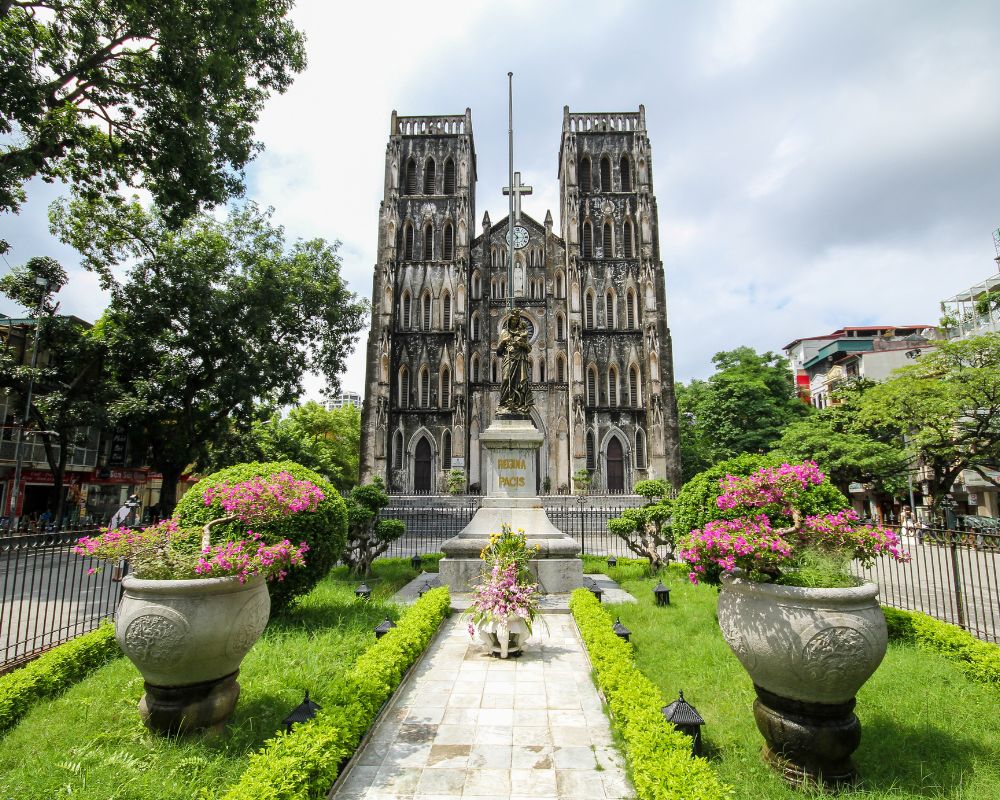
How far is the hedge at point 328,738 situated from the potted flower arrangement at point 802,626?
102 inches

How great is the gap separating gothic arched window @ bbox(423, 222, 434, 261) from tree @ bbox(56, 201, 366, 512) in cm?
1306

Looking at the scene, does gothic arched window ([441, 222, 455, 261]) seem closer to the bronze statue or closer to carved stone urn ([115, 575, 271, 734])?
the bronze statue

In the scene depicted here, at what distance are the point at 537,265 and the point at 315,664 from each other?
31.7 metres

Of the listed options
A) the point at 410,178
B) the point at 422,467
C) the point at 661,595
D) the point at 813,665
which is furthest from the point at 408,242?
the point at 813,665

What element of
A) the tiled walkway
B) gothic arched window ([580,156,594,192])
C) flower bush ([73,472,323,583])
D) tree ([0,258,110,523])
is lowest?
the tiled walkway

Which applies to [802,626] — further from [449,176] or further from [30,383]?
[449,176]

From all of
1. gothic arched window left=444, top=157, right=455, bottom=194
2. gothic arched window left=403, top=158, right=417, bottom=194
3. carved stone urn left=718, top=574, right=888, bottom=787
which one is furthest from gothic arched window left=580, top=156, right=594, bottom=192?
carved stone urn left=718, top=574, right=888, bottom=787

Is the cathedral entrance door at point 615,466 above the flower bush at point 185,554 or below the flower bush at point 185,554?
above

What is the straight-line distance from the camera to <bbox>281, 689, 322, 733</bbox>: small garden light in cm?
371

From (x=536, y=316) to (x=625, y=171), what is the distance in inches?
444

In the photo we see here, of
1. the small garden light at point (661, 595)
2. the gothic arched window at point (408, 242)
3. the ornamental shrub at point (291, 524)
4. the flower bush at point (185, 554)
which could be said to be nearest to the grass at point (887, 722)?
the small garden light at point (661, 595)

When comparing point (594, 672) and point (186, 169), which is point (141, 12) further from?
point (594, 672)

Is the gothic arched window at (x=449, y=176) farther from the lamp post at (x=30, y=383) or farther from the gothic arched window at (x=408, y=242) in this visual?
the lamp post at (x=30, y=383)

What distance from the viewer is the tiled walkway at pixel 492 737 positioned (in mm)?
3385
